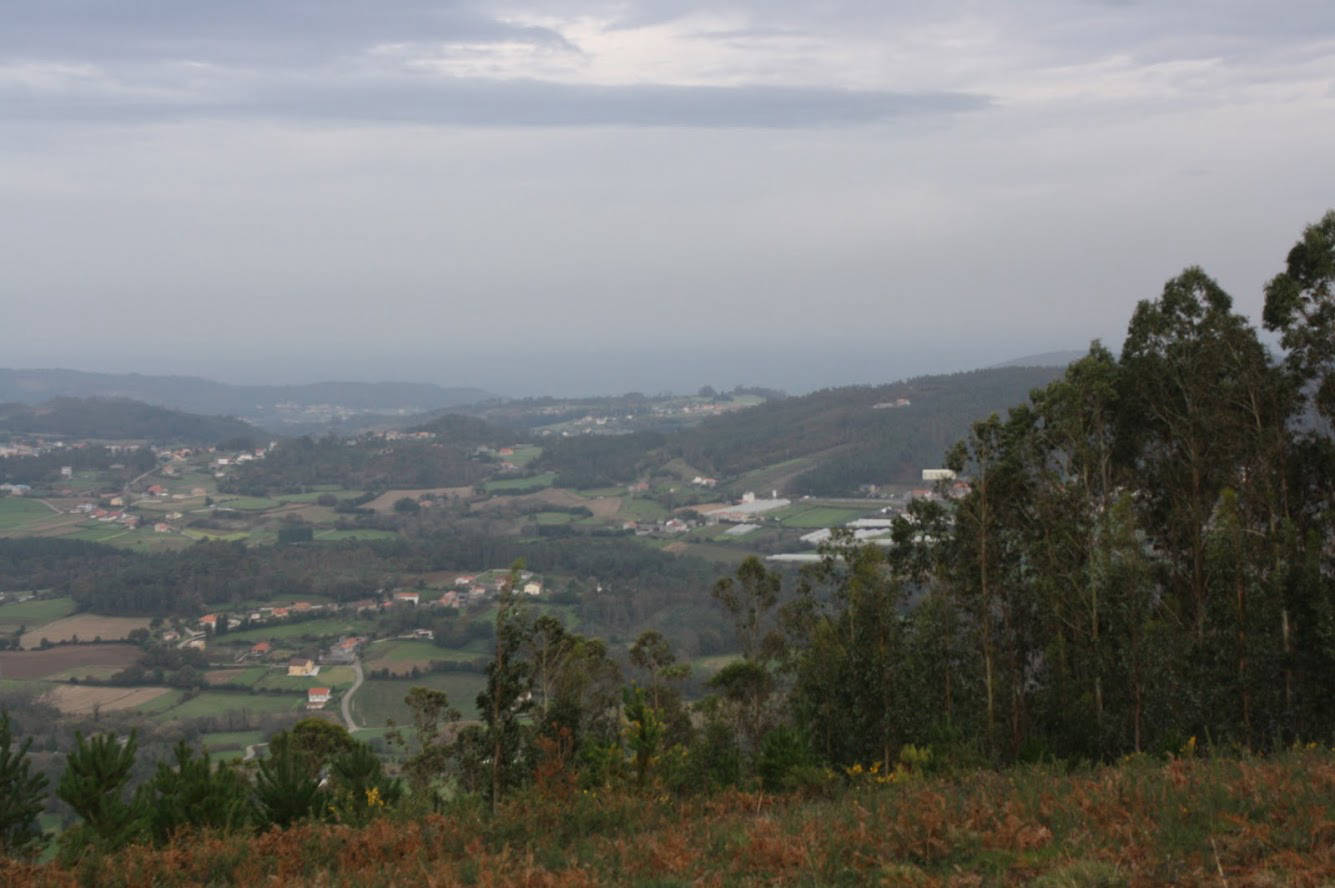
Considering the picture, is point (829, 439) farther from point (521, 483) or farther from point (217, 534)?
point (217, 534)

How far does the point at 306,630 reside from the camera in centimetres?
5644

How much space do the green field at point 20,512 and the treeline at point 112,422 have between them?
4420 centimetres

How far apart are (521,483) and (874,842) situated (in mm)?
102237

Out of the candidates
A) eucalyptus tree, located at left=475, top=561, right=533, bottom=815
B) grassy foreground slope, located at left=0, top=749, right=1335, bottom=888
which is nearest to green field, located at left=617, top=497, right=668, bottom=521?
eucalyptus tree, located at left=475, top=561, right=533, bottom=815

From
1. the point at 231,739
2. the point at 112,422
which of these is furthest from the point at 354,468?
the point at 231,739

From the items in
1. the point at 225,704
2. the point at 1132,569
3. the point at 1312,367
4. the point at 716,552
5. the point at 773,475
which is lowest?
the point at 225,704

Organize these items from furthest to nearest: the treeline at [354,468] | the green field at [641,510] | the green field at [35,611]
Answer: the treeline at [354,468] → the green field at [641,510] → the green field at [35,611]

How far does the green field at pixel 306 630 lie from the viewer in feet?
179

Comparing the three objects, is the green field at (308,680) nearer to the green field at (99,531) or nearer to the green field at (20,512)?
the green field at (99,531)

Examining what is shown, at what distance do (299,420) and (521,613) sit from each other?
18715 centimetres

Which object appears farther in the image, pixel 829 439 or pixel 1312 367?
pixel 829 439

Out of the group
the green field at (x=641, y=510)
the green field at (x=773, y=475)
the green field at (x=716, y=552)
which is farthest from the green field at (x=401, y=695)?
the green field at (x=773, y=475)

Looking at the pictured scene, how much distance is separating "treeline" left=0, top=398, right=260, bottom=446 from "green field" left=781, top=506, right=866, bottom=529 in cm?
8838

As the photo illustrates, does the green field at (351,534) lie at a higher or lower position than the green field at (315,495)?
lower
